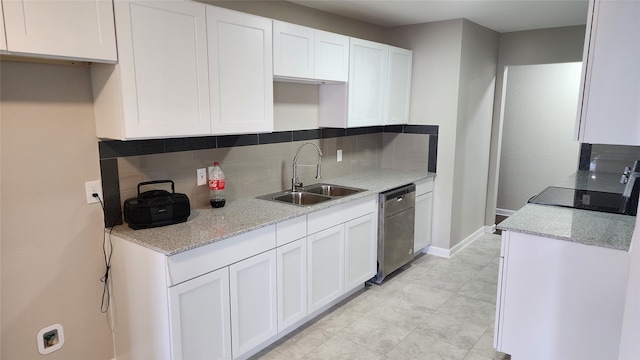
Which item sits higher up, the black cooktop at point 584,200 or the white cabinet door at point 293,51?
the white cabinet door at point 293,51

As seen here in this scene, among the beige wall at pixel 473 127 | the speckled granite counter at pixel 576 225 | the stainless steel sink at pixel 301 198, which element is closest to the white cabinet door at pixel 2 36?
the stainless steel sink at pixel 301 198

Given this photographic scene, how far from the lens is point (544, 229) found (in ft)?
7.62

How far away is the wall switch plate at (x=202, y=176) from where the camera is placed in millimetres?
2746

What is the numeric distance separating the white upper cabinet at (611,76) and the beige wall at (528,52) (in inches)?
110

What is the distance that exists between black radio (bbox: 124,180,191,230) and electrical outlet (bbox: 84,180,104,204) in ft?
0.50

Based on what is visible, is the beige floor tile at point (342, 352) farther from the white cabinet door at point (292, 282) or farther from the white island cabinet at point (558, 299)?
the white island cabinet at point (558, 299)

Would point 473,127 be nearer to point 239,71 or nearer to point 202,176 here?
point 239,71

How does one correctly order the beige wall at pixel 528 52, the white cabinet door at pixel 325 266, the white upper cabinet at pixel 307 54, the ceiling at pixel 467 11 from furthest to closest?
the beige wall at pixel 528 52
the ceiling at pixel 467 11
the white cabinet door at pixel 325 266
the white upper cabinet at pixel 307 54

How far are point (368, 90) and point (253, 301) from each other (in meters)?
2.12

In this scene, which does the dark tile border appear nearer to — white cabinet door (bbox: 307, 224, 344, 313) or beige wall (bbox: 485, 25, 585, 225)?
white cabinet door (bbox: 307, 224, 344, 313)

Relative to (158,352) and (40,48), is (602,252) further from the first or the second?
(40,48)

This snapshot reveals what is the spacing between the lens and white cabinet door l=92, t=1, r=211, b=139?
79.1 inches

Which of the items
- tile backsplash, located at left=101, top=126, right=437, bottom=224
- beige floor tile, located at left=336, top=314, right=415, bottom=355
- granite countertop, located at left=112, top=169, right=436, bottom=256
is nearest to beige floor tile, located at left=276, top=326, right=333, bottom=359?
beige floor tile, located at left=336, top=314, right=415, bottom=355

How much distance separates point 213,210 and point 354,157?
1923 millimetres
